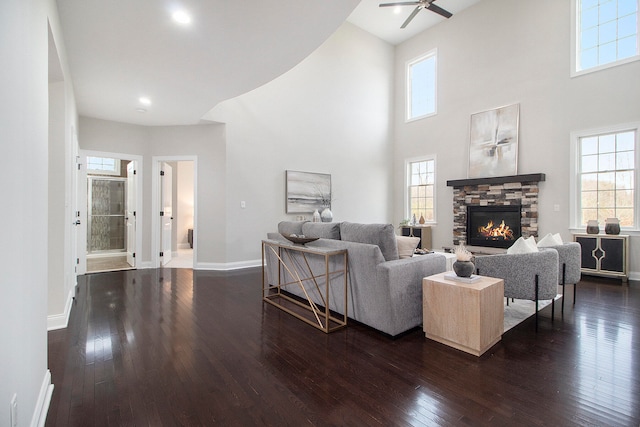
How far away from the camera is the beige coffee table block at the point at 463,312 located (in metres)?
2.33

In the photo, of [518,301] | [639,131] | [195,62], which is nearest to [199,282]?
[195,62]

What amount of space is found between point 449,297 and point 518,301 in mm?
1876

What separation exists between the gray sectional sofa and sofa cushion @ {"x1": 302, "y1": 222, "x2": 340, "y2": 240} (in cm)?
10

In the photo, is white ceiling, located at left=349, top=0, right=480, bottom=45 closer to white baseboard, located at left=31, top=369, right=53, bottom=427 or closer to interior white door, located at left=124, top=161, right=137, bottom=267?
interior white door, located at left=124, top=161, right=137, bottom=267

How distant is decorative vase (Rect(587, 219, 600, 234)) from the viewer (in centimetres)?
495

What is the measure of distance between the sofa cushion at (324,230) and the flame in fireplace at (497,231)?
4.62 metres

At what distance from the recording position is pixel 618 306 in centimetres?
352

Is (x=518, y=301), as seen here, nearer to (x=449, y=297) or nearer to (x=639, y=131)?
(x=449, y=297)

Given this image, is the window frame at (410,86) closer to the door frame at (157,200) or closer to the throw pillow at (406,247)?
the door frame at (157,200)

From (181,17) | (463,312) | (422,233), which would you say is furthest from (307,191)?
(463,312)

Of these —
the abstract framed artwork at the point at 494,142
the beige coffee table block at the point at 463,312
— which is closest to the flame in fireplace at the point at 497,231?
the abstract framed artwork at the point at 494,142

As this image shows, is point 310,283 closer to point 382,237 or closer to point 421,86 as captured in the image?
point 382,237

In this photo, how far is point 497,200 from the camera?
6414 mm

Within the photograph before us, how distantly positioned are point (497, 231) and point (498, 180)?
104 cm
